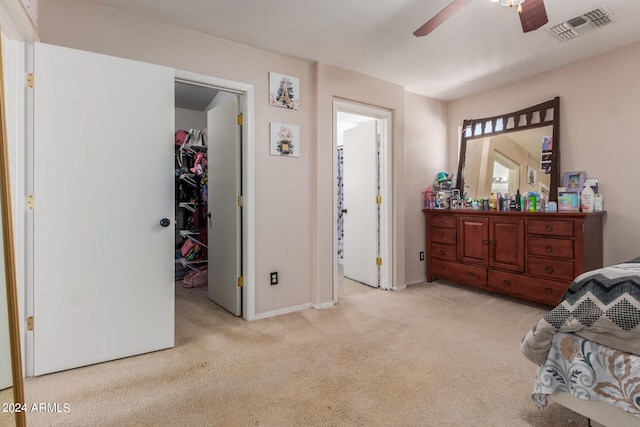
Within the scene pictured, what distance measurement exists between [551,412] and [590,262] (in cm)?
180

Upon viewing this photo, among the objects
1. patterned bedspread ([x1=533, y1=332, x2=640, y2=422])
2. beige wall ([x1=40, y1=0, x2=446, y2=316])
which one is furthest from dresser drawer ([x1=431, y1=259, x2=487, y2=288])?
patterned bedspread ([x1=533, y1=332, x2=640, y2=422])

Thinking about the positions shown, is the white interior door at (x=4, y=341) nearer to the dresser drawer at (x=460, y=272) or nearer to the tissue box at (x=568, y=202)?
the dresser drawer at (x=460, y=272)

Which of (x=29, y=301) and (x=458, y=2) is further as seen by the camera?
(x=29, y=301)

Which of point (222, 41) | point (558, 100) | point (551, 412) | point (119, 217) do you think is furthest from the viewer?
point (558, 100)

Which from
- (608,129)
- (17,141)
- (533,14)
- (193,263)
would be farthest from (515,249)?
(17,141)

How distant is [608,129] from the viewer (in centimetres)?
285

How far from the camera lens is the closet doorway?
2809 millimetres

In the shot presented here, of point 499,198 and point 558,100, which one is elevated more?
point 558,100

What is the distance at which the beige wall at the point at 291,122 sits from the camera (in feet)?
7.48

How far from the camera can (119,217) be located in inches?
81.0

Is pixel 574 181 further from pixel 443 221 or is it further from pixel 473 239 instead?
pixel 443 221

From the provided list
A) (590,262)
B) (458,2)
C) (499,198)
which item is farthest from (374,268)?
(458,2)

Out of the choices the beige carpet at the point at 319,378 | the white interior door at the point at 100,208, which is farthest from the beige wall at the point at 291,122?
the beige carpet at the point at 319,378

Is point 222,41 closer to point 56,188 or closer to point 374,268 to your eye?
point 56,188
